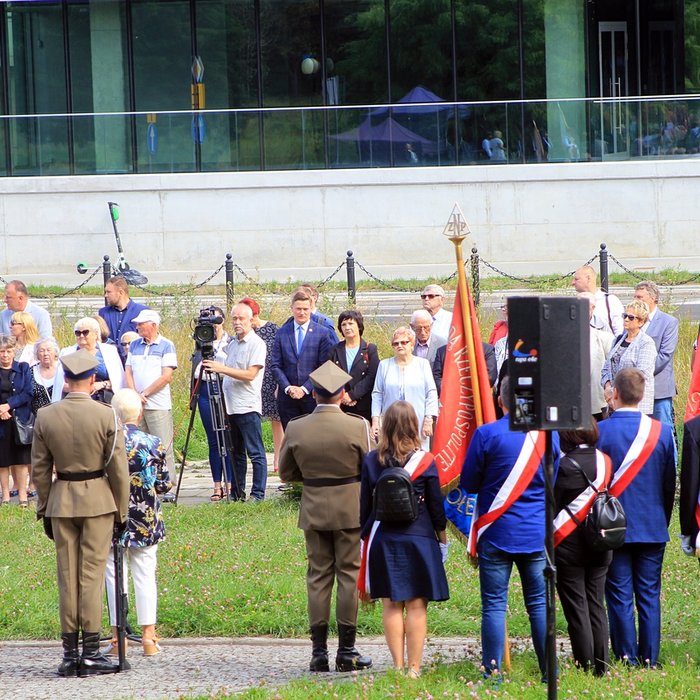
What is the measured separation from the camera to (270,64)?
103ft

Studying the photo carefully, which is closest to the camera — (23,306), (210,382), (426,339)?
(426,339)

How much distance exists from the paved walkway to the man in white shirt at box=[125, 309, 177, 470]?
3783 mm

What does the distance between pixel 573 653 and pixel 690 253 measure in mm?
23709

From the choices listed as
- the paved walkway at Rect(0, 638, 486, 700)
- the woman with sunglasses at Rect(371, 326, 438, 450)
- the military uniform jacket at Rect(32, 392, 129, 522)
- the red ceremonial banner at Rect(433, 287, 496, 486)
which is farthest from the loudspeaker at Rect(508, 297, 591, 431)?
the woman with sunglasses at Rect(371, 326, 438, 450)

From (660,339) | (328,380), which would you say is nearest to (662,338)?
(660,339)

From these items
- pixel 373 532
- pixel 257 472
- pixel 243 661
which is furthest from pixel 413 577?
pixel 257 472

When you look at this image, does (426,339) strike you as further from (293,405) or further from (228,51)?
(228,51)

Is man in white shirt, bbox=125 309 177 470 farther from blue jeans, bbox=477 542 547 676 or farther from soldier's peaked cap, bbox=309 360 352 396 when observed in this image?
blue jeans, bbox=477 542 547 676

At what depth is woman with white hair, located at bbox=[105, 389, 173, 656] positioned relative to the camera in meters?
8.31

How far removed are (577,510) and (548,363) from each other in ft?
3.76

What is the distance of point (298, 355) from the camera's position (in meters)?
12.3

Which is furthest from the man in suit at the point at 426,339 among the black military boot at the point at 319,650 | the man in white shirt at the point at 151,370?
the black military boot at the point at 319,650

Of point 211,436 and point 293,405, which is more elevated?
point 293,405

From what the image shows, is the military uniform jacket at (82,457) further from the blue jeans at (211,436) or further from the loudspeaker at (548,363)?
the blue jeans at (211,436)
